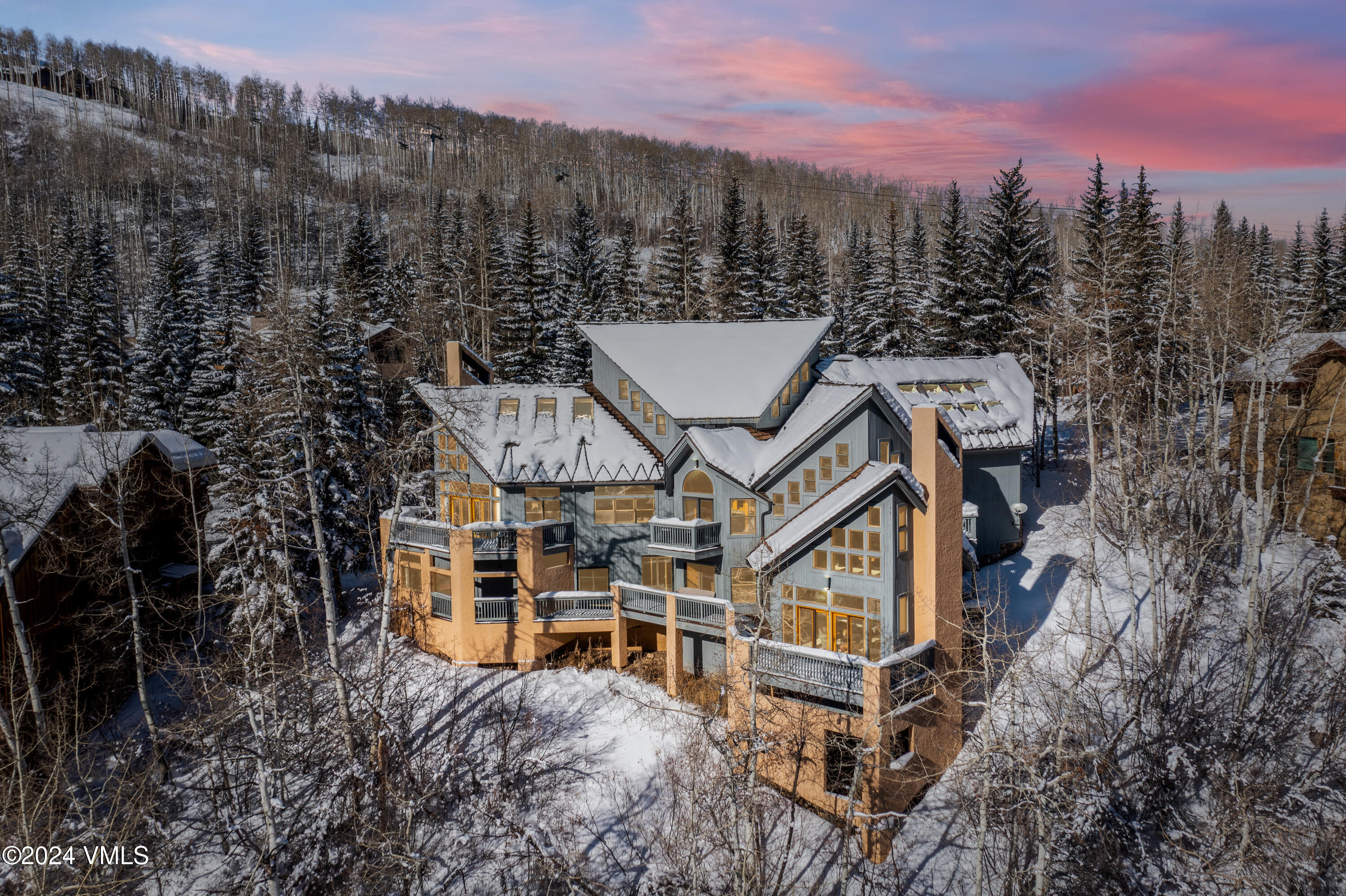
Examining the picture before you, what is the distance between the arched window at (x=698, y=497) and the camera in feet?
82.4

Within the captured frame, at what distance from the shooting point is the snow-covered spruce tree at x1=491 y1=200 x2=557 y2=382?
4288cm

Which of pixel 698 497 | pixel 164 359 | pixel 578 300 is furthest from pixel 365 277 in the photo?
pixel 698 497

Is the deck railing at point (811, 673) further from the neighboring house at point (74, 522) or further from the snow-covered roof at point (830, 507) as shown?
the neighboring house at point (74, 522)

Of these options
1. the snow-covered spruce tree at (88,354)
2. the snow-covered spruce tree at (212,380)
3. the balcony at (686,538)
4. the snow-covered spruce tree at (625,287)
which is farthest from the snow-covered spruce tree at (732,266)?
the snow-covered spruce tree at (88,354)

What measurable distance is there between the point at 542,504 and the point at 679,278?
2459 cm

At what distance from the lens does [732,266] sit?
4719cm

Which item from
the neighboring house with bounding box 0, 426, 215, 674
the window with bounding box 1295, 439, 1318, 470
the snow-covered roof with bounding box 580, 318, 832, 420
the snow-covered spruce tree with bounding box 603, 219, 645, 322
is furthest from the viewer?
the snow-covered spruce tree with bounding box 603, 219, 645, 322

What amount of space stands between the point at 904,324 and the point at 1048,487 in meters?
14.9

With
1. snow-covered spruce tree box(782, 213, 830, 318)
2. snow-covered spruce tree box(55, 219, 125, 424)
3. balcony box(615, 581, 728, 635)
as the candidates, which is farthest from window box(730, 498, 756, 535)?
snow-covered spruce tree box(55, 219, 125, 424)

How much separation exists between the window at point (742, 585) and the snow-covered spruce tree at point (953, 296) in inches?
941

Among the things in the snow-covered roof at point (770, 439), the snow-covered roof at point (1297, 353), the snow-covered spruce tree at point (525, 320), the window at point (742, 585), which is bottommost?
the window at point (742, 585)

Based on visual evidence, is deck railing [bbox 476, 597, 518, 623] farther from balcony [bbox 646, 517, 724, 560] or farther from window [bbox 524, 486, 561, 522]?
balcony [bbox 646, 517, 724, 560]

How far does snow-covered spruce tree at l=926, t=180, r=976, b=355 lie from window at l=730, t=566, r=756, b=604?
23.9m

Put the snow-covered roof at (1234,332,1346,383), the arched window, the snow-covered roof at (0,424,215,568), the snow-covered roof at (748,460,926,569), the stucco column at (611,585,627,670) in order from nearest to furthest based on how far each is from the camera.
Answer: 1. the snow-covered roof at (748,460,926,569)
2. the snow-covered roof at (0,424,215,568)
3. the arched window
4. the stucco column at (611,585,627,670)
5. the snow-covered roof at (1234,332,1346,383)
